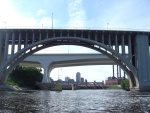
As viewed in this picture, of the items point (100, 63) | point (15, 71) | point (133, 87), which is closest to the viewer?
point (133, 87)

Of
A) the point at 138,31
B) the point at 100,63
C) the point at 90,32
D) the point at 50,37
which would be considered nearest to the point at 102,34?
the point at 90,32

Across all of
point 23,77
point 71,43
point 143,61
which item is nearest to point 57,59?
point 23,77

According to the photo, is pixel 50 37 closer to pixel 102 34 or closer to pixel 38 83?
pixel 102 34

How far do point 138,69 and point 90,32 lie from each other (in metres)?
17.5

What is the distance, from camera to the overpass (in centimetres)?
7167

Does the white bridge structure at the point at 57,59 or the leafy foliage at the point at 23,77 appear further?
the white bridge structure at the point at 57,59

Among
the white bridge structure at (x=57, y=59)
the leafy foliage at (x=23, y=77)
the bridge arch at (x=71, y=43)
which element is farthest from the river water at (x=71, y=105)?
the white bridge structure at (x=57, y=59)

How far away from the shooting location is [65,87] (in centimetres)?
15788

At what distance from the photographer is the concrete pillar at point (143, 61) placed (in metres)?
72.1

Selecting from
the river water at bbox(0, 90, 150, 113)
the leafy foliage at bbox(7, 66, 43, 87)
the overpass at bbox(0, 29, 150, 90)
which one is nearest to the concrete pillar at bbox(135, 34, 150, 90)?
the overpass at bbox(0, 29, 150, 90)

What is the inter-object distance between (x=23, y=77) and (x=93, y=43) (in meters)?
40.8

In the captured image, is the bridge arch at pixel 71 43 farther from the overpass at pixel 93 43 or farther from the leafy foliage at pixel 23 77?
the leafy foliage at pixel 23 77

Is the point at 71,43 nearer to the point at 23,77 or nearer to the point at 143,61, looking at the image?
the point at 143,61

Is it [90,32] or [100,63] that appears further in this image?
[100,63]
